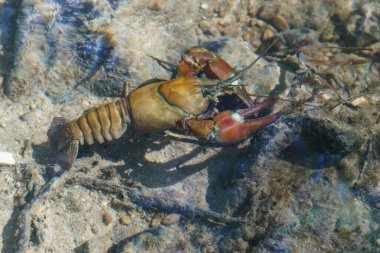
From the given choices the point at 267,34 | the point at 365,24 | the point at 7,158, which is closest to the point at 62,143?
the point at 7,158

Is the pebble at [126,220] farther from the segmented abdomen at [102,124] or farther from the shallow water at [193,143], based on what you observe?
the segmented abdomen at [102,124]

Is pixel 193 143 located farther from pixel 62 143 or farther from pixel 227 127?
pixel 62 143

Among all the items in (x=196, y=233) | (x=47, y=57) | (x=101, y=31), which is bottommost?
(x=196, y=233)

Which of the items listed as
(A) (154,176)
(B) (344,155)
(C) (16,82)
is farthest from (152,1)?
(B) (344,155)

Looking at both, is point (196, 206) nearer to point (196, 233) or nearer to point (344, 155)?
point (196, 233)

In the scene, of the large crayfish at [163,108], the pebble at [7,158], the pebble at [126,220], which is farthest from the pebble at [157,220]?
the pebble at [7,158]

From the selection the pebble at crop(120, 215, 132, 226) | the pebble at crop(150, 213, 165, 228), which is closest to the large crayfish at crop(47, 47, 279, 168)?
the pebble at crop(120, 215, 132, 226)
